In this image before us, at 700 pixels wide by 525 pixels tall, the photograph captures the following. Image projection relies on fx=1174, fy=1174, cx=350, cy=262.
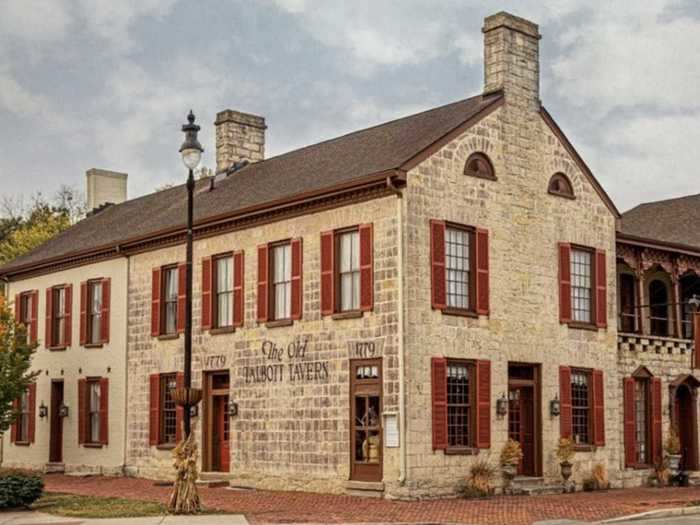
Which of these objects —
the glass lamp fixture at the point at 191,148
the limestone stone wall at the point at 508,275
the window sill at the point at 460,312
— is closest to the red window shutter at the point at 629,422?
the limestone stone wall at the point at 508,275

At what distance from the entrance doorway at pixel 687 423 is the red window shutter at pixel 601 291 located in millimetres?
4104

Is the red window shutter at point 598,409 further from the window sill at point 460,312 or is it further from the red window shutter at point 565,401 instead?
the window sill at point 460,312

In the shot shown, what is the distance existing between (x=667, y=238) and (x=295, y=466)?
52.6 feet

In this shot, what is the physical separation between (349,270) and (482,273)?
2862 millimetres

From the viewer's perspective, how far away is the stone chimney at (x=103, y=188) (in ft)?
142

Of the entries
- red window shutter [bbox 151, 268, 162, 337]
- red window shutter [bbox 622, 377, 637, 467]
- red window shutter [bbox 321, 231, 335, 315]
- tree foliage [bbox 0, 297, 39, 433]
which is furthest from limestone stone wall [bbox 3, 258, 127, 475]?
red window shutter [bbox 622, 377, 637, 467]

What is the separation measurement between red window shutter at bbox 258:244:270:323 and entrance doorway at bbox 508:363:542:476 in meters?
5.83

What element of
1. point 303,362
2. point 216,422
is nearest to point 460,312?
point 303,362

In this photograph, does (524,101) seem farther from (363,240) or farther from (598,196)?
(363,240)

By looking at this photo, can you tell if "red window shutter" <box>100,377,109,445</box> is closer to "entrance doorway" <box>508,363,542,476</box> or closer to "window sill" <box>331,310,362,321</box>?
"window sill" <box>331,310,362,321</box>

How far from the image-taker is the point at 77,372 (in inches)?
1374

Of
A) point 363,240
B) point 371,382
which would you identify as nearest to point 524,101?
point 363,240

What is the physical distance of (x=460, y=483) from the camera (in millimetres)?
24109

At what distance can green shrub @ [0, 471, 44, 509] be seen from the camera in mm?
21938
